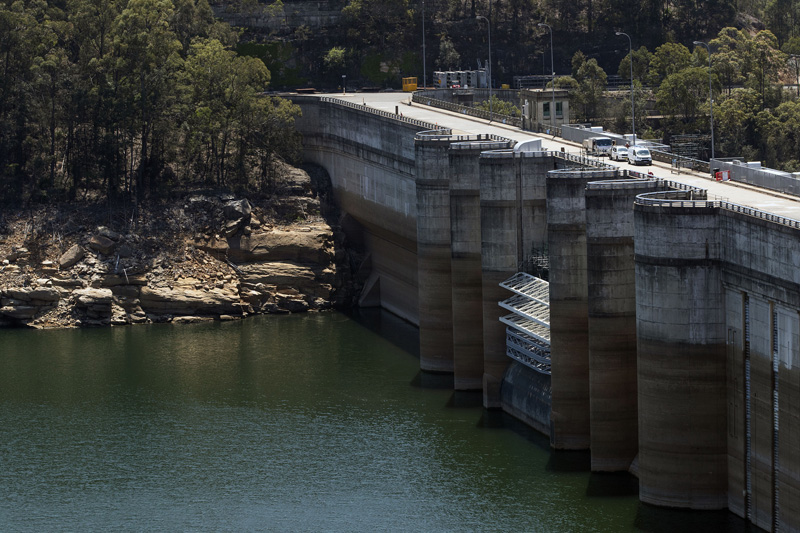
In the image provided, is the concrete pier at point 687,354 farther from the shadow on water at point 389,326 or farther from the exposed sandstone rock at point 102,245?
the exposed sandstone rock at point 102,245

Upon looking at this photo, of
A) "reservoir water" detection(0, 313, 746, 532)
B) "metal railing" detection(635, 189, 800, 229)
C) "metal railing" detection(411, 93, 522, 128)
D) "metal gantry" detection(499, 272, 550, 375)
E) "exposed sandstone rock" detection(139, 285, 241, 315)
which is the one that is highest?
"metal railing" detection(411, 93, 522, 128)

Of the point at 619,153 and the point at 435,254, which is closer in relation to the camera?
the point at 619,153

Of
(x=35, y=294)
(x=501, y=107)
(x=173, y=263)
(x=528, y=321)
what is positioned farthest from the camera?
(x=501, y=107)

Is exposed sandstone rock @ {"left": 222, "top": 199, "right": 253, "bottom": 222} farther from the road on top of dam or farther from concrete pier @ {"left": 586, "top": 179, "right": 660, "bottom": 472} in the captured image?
concrete pier @ {"left": 586, "top": 179, "right": 660, "bottom": 472}

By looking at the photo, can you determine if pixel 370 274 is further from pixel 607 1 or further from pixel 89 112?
pixel 607 1

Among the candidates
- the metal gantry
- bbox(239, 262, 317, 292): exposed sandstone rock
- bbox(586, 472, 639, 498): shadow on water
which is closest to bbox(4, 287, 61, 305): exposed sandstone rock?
bbox(239, 262, 317, 292): exposed sandstone rock

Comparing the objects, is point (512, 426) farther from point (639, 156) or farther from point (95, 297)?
point (95, 297)

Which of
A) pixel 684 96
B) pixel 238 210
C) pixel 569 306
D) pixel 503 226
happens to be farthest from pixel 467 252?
pixel 684 96

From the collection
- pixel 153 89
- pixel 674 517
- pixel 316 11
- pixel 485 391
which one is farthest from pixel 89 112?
pixel 674 517
